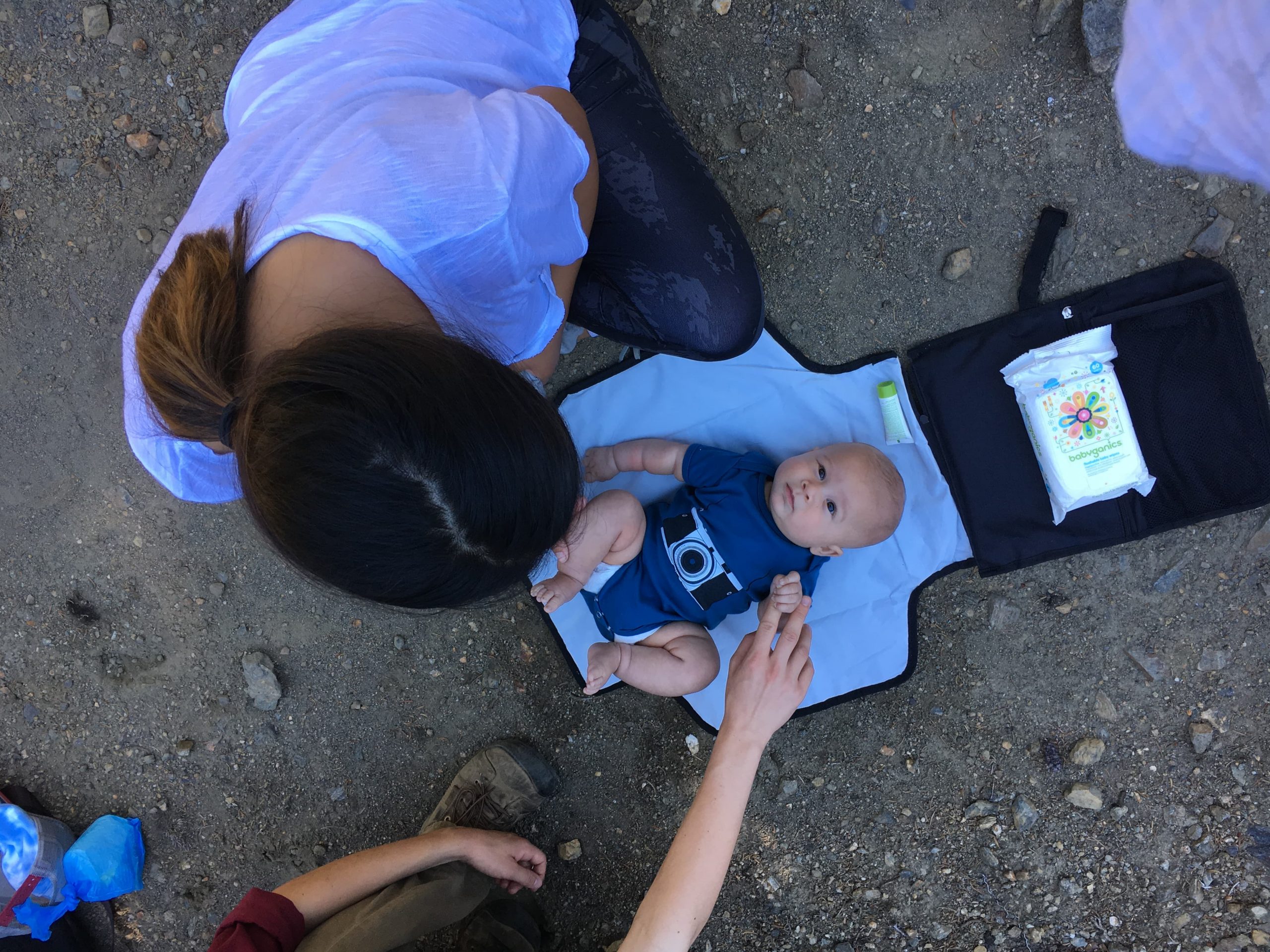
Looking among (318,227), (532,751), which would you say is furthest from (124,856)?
(318,227)

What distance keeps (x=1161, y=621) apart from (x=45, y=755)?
332cm

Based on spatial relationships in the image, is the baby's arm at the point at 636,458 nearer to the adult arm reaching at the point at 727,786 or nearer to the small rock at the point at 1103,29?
the adult arm reaching at the point at 727,786

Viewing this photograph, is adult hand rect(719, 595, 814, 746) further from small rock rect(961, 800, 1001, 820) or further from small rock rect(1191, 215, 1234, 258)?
small rock rect(1191, 215, 1234, 258)

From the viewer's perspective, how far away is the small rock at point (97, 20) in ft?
6.86

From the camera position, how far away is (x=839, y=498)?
6.08ft

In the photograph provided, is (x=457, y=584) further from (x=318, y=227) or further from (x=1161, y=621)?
(x=1161, y=621)

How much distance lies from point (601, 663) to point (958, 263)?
57.6 inches

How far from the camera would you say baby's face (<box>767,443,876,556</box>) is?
1847 mm

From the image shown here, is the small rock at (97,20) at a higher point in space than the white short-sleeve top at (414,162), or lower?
lower

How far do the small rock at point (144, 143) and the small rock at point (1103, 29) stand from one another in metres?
2.61

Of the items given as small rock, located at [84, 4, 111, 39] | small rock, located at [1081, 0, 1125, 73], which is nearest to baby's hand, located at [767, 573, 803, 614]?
small rock, located at [1081, 0, 1125, 73]

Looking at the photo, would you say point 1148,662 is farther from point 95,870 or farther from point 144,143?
point 144,143

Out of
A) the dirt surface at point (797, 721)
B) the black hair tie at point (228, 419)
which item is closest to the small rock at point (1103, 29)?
the dirt surface at point (797, 721)

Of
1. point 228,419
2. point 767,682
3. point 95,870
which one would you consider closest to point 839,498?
point 767,682
